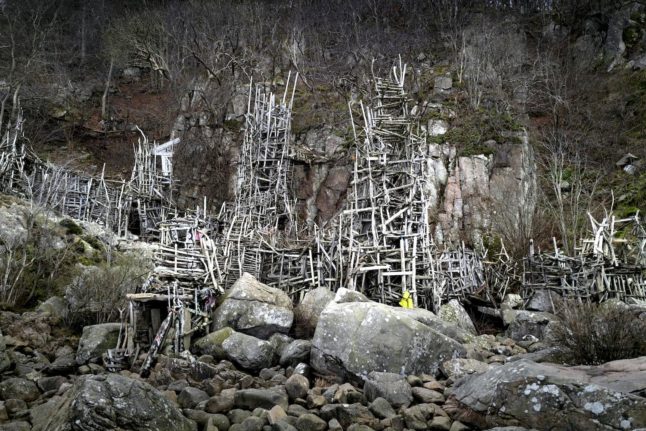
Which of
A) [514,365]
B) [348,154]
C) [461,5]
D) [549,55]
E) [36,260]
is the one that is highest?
[461,5]

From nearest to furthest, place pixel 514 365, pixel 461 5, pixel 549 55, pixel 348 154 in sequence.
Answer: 1. pixel 514 365
2. pixel 348 154
3. pixel 549 55
4. pixel 461 5

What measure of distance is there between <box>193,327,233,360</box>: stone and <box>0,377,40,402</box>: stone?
290 cm

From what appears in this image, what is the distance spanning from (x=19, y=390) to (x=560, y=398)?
24.9 ft

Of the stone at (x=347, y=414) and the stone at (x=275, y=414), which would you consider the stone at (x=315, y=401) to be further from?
the stone at (x=275, y=414)

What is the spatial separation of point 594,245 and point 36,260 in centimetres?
1564

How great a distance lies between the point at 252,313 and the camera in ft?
36.2

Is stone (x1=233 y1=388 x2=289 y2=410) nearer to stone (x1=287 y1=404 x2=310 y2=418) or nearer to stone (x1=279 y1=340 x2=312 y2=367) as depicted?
stone (x1=287 y1=404 x2=310 y2=418)

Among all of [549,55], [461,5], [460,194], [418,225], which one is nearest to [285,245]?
[418,225]

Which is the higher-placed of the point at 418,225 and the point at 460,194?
the point at 460,194

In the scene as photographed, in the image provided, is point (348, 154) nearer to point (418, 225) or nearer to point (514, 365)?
point (418, 225)

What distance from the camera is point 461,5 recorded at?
35531 millimetres

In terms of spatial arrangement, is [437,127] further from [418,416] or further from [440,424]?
[440,424]

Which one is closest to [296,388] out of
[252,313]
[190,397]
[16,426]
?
[190,397]

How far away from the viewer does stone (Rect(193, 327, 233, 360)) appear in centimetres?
974
